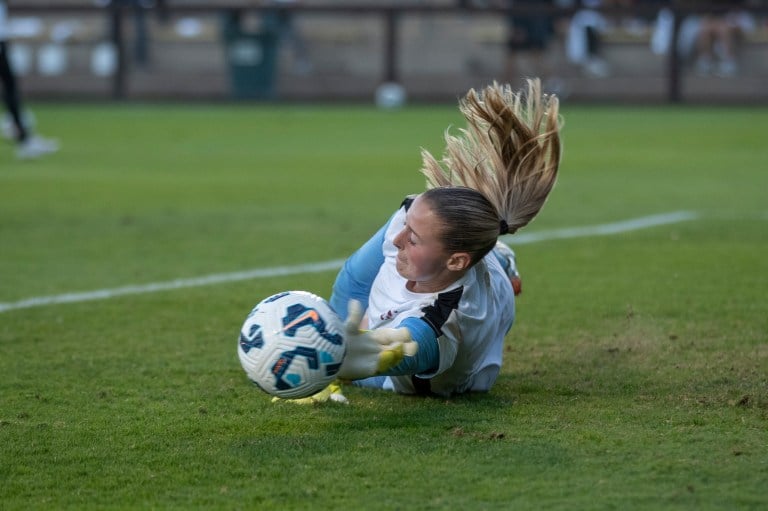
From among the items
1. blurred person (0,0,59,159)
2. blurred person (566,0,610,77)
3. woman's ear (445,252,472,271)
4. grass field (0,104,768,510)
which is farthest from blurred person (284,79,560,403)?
blurred person (566,0,610,77)

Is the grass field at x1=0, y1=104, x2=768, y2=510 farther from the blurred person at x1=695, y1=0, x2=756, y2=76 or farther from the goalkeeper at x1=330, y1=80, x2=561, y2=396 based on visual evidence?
the blurred person at x1=695, y1=0, x2=756, y2=76

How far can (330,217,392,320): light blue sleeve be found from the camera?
4844 millimetres

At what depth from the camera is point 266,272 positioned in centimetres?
741

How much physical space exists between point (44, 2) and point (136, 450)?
25.8 metres

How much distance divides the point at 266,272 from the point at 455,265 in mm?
3231

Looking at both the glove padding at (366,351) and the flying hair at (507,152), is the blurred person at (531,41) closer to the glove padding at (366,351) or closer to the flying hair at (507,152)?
the flying hair at (507,152)

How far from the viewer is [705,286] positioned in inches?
264

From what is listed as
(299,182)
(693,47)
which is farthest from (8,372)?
(693,47)

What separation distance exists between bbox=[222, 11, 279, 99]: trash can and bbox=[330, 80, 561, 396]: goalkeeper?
20.4m

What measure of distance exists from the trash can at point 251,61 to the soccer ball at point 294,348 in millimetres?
21499

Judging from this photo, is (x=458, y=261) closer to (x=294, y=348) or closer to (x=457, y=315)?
(x=457, y=315)

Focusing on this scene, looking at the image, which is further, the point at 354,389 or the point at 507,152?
the point at 507,152

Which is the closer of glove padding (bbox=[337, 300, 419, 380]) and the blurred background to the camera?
glove padding (bbox=[337, 300, 419, 380])

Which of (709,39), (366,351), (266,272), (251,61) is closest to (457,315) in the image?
(366,351)
